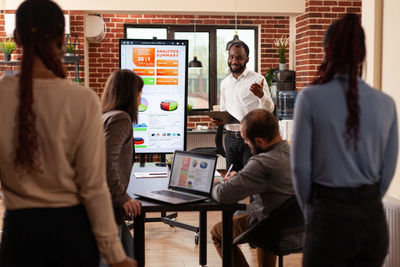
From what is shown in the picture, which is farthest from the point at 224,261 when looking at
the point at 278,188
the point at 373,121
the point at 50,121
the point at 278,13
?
the point at 278,13

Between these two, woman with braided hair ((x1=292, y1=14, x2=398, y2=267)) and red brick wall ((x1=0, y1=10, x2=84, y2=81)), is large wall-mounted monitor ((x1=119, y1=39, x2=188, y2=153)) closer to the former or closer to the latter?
woman with braided hair ((x1=292, y1=14, x2=398, y2=267))

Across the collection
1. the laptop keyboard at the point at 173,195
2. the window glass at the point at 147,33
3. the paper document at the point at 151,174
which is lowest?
the paper document at the point at 151,174

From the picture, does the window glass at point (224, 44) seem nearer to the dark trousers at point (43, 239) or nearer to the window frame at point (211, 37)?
the window frame at point (211, 37)

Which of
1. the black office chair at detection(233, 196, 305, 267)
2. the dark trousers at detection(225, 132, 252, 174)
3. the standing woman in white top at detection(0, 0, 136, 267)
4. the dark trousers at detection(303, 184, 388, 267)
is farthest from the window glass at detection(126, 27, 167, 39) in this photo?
the standing woman in white top at detection(0, 0, 136, 267)

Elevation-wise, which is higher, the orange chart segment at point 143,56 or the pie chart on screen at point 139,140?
the orange chart segment at point 143,56

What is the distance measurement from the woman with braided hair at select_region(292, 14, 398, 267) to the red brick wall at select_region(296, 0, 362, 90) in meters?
4.58

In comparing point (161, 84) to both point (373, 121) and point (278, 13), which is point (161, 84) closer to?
point (373, 121)

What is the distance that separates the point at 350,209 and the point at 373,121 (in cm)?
31

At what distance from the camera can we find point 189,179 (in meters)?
2.51

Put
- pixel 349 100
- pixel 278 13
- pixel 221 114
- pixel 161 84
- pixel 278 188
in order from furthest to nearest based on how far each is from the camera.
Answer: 1. pixel 278 13
2. pixel 221 114
3. pixel 161 84
4. pixel 278 188
5. pixel 349 100

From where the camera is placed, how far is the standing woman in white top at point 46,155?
1.31 m

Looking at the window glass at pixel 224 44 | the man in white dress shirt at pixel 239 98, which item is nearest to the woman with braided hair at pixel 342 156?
the man in white dress shirt at pixel 239 98

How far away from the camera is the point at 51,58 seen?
1.35 meters

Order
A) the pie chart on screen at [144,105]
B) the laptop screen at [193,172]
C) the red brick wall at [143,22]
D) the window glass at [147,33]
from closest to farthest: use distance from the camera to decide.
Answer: the laptop screen at [193,172]
the pie chart on screen at [144,105]
the red brick wall at [143,22]
the window glass at [147,33]
